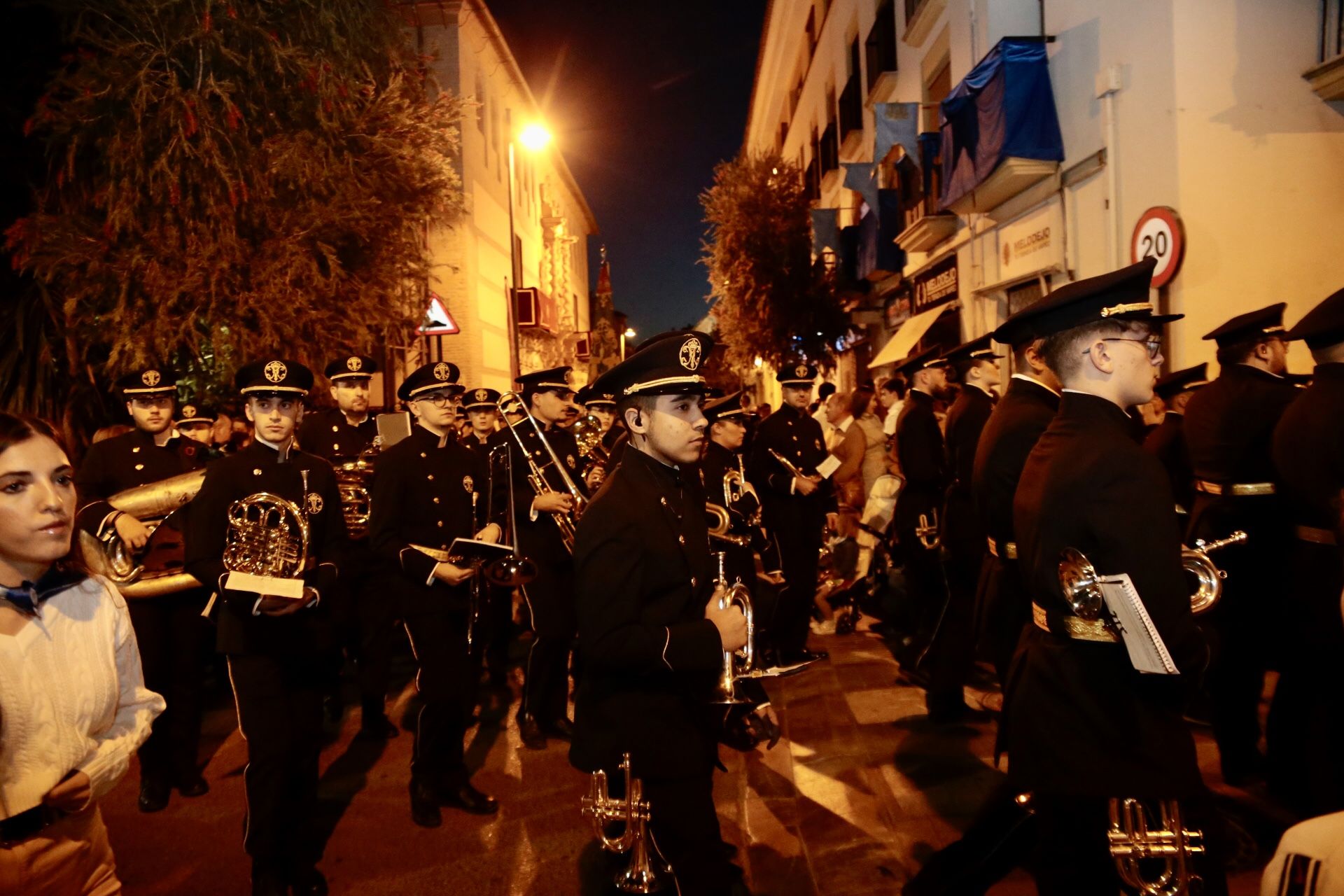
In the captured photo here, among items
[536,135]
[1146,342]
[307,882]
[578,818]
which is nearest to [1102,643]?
[1146,342]

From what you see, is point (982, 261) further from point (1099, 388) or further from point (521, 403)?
point (1099, 388)

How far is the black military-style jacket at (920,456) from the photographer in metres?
6.67

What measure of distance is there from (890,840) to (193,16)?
31.3ft

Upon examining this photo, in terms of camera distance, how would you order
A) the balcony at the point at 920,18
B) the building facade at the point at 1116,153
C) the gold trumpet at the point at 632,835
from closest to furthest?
the gold trumpet at the point at 632,835 → the building facade at the point at 1116,153 → the balcony at the point at 920,18

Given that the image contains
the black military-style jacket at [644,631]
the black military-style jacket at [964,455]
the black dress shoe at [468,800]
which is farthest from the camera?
the black military-style jacket at [964,455]

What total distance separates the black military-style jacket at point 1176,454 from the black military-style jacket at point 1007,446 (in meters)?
2.26

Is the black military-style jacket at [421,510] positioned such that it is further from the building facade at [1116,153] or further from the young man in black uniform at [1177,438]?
the building facade at [1116,153]

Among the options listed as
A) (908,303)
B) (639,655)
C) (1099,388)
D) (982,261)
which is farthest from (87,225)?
(908,303)

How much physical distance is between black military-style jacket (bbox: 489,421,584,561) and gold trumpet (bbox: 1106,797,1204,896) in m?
4.13

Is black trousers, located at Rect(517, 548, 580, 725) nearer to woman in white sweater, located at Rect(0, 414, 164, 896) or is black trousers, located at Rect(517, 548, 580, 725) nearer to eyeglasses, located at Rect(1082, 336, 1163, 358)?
woman in white sweater, located at Rect(0, 414, 164, 896)

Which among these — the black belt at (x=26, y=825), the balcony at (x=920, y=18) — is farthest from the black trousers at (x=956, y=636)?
the balcony at (x=920, y=18)

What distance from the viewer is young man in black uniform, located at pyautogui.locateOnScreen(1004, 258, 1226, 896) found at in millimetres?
2350

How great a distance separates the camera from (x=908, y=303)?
17344 mm

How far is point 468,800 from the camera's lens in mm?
4902
